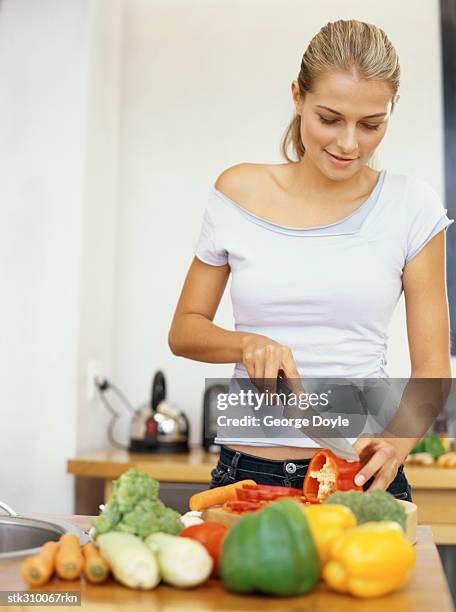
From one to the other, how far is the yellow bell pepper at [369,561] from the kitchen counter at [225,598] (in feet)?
0.05

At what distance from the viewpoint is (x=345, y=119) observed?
4.51ft

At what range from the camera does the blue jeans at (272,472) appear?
55.3 inches

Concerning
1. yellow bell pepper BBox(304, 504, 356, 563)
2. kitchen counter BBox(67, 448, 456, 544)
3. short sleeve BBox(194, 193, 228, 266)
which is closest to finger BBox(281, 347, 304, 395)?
yellow bell pepper BBox(304, 504, 356, 563)

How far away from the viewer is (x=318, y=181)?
5.05 feet

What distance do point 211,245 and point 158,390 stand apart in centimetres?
133

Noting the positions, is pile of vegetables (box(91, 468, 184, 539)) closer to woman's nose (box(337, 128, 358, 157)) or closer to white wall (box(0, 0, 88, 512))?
Result: woman's nose (box(337, 128, 358, 157))

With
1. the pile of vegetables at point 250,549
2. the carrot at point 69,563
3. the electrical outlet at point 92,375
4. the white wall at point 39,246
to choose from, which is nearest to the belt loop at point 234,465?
the pile of vegetables at point 250,549

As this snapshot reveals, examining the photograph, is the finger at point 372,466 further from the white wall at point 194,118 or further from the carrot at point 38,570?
the white wall at point 194,118

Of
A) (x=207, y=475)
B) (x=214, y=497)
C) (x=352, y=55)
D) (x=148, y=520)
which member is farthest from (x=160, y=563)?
(x=207, y=475)

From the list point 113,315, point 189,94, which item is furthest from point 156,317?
point 189,94

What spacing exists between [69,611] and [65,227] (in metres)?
1.97

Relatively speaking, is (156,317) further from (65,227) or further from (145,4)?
(145,4)

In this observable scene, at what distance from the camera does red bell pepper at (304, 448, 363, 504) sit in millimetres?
1184

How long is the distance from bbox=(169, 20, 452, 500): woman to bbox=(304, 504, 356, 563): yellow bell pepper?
416mm
